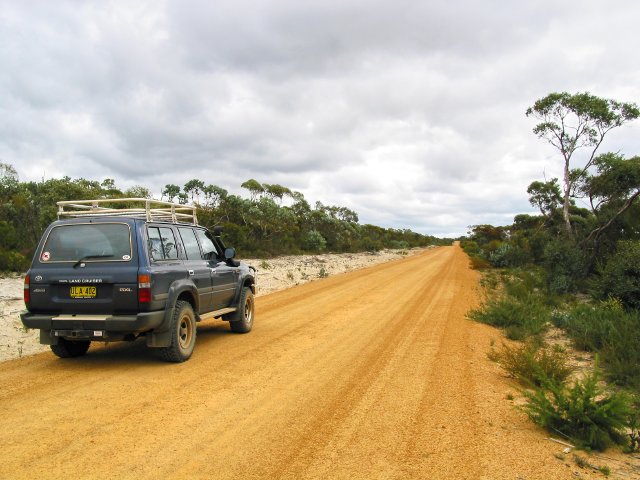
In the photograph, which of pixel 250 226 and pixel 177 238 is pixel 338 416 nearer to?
pixel 177 238

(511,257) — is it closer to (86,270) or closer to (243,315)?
(243,315)

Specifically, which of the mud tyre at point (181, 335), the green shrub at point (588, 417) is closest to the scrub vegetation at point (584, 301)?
the green shrub at point (588, 417)

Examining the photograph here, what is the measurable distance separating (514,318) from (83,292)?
9035 mm

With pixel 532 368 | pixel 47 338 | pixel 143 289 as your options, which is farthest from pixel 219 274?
pixel 532 368

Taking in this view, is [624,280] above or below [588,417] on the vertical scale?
above

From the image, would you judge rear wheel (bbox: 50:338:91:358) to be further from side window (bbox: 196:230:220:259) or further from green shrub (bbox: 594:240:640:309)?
green shrub (bbox: 594:240:640:309)

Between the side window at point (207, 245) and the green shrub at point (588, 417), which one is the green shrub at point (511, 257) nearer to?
the side window at point (207, 245)

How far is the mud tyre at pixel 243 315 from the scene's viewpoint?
29.5 ft

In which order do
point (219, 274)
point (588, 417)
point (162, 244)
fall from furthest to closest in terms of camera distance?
point (219, 274) < point (162, 244) < point (588, 417)

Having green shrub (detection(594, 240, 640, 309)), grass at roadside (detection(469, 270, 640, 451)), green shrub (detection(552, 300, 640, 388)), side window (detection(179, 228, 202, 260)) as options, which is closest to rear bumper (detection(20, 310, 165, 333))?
side window (detection(179, 228, 202, 260))

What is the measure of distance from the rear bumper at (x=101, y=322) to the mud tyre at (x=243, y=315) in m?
2.81

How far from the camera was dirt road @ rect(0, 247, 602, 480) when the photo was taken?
3748 millimetres

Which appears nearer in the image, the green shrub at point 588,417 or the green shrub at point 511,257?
the green shrub at point 588,417

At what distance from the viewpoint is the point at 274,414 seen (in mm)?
4855
